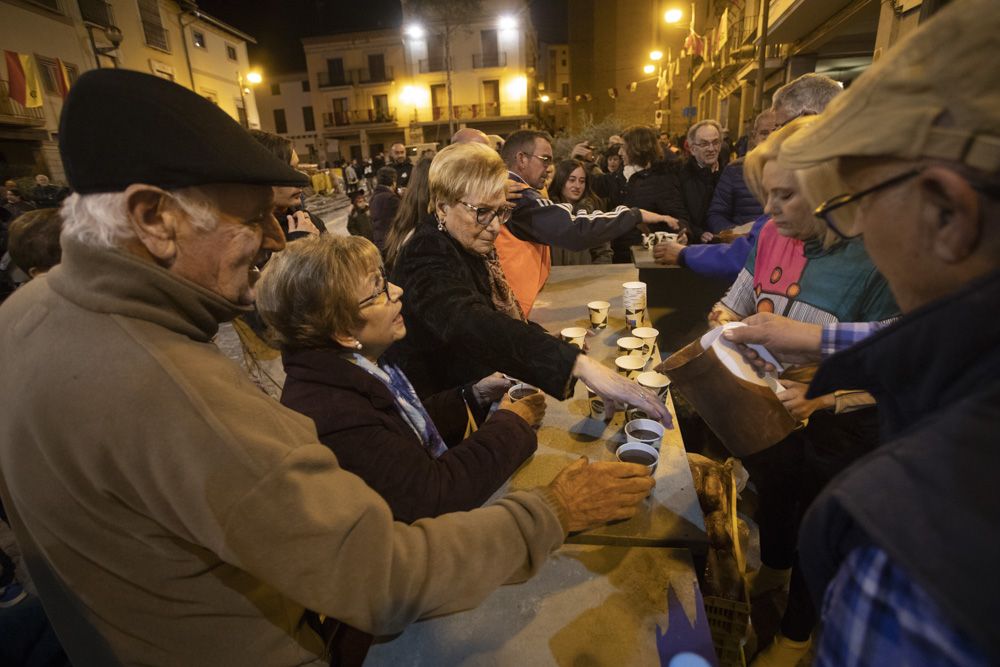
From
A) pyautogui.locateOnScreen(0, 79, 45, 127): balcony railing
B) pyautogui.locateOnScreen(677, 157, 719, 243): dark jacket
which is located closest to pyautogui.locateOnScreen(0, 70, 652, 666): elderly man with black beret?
pyautogui.locateOnScreen(677, 157, 719, 243): dark jacket

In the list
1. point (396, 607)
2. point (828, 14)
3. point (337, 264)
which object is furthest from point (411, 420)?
point (828, 14)

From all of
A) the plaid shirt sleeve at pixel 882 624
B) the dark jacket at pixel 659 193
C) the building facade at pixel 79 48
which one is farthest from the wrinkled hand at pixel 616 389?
the building facade at pixel 79 48

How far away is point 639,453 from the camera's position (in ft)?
5.96

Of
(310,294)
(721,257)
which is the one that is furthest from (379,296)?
(721,257)

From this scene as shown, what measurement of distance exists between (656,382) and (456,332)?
2.91 feet

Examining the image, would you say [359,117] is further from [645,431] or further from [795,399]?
[795,399]

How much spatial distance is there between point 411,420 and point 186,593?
35.5 inches

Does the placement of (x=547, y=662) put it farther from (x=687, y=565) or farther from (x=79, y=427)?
(x=79, y=427)

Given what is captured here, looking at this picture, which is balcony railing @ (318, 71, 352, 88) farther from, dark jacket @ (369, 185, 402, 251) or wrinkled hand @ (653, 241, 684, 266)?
wrinkled hand @ (653, 241, 684, 266)

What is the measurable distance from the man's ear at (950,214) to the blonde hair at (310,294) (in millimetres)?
1512

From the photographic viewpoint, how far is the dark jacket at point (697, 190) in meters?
5.49

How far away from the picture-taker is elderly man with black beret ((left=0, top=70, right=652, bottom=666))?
2.98ft

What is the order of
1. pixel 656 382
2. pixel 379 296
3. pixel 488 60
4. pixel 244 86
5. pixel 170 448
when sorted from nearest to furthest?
pixel 170 448 → pixel 379 296 → pixel 656 382 → pixel 244 86 → pixel 488 60

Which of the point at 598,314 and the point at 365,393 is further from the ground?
the point at 365,393
